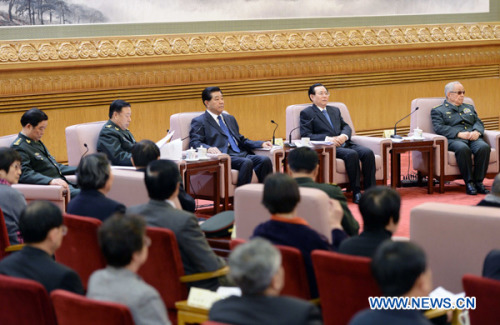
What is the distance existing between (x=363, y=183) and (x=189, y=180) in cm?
194

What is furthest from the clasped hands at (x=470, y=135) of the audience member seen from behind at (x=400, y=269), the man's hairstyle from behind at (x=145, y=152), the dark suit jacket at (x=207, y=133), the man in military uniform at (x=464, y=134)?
the audience member seen from behind at (x=400, y=269)

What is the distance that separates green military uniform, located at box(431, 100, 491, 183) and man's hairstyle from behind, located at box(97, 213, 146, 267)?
5809 mm

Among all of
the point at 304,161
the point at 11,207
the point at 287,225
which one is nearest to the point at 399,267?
the point at 287,225

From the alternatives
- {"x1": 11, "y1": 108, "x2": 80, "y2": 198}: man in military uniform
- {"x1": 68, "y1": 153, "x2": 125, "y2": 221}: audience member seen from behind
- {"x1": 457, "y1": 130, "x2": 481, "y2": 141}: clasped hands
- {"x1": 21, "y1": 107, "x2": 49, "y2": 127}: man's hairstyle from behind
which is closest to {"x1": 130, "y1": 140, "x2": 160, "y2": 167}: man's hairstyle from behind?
{"x1": 11, "y1": 108, "x2": 80, "y2": 198}: man in military uniform

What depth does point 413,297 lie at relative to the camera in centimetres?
227

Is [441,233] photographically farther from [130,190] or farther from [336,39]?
[336,39]

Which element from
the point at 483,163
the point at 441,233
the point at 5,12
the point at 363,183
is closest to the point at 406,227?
the point at 363,183

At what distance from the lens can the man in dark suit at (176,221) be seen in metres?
3.56

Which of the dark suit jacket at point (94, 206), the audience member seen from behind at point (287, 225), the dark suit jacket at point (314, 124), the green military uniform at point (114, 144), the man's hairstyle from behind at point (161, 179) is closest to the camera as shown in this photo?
the audience member seen from behind at point (287, 225)

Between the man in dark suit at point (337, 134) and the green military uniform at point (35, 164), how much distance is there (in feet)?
8.90

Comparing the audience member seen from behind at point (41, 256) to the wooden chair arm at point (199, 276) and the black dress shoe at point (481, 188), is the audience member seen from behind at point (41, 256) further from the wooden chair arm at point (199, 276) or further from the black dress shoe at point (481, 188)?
the black dress shoe at point (481, 188)

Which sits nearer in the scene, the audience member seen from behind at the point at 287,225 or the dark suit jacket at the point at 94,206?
the audience member seen from behind at the point at 287,225

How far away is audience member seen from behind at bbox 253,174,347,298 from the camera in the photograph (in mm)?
3266

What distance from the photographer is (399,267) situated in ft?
7.23
